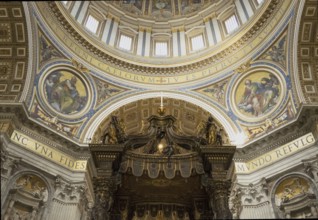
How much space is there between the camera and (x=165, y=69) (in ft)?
57.1

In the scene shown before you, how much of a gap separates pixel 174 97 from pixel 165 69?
2041 mm

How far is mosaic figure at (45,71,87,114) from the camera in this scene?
1412 cm

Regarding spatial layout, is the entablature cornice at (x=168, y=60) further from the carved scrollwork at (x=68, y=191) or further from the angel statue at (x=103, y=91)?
the carved scrollwork at (x=68, y=191)

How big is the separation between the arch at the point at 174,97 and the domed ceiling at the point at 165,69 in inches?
2.0

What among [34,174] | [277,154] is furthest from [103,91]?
[277,154]

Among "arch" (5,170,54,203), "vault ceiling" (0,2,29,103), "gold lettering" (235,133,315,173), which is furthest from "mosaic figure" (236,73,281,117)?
"vault ceiling" (0,2,29,103)

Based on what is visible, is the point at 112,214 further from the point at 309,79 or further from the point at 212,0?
the point at 212,0

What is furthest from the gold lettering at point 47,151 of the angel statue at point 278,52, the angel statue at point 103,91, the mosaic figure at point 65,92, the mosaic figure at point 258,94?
the angel statue at point 278,52

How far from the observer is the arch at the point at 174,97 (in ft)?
47.8

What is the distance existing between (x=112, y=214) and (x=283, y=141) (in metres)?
7.62

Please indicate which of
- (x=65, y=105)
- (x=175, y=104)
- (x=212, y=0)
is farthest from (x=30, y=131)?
(x=212, y=0)

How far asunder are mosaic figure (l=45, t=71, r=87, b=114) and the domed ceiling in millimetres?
50

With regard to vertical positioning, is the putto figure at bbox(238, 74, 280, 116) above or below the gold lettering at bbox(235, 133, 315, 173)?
above

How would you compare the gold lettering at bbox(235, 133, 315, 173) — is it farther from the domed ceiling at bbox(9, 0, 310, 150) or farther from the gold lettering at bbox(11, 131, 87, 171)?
the gold lettering at bbox(11, 131, 87, 171)
